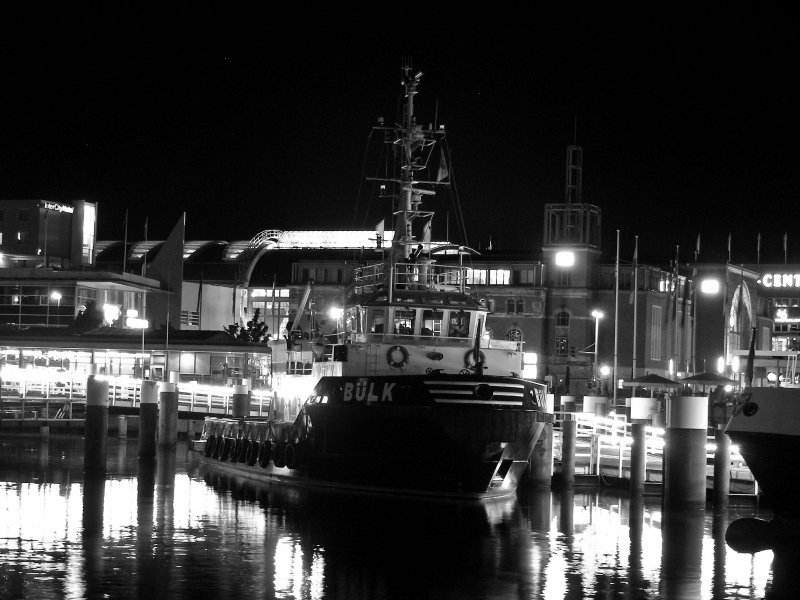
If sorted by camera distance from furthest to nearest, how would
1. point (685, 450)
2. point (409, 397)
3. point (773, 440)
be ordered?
point (409, 397), point (685, 450), point (773, 440)

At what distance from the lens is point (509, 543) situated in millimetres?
26125

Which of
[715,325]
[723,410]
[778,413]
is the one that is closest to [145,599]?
[778,413]

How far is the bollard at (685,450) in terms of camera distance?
2852 cm

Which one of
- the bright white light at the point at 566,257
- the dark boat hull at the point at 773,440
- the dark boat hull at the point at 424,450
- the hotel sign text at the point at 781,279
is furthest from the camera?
the hotel sign text at the point at 781,279

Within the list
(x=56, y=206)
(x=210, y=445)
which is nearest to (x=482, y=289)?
(x=56, y=206)

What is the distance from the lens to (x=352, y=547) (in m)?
25.1

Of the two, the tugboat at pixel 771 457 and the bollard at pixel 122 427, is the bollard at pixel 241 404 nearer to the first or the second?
the bollard at pixel 122 427

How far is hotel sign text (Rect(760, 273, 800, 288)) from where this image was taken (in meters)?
151

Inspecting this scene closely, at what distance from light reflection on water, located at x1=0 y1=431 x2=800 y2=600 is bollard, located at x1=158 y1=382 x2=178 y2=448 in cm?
926

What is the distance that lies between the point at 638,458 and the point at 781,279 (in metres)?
125

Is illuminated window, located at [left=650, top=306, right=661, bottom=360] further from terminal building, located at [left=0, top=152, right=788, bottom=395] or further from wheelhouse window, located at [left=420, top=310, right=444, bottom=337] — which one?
wheelhouse window, located at [left=420, top=310, right=444, bottom=337]

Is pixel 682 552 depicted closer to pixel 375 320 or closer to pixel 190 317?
pixel 375 320

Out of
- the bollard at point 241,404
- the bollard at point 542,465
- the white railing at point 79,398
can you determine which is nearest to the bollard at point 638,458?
the bollard at point 542,465

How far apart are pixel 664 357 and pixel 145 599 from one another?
105 metres
